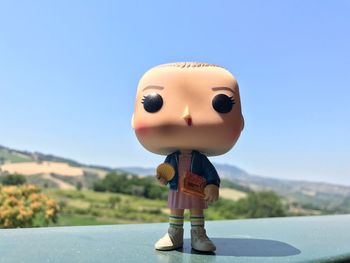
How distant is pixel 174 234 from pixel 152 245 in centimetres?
12

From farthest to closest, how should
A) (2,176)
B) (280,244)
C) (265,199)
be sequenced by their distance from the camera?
(265,199) → (2,176) → (280,244)

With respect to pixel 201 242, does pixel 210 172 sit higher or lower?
higher

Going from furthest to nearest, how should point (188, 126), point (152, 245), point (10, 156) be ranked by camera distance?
1. point (10, 156)
2. point (152, 245)
3. point (188, 126)

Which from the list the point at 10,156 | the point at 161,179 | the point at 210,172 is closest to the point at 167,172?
the point at 161,179

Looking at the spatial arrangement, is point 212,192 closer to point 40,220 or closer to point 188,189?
point 188,189

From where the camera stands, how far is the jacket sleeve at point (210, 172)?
1635mm

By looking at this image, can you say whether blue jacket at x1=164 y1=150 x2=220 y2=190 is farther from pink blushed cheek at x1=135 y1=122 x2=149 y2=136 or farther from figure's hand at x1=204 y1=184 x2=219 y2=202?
pink blushed cheek at x1=135 y1=122 x2=149 y2=136

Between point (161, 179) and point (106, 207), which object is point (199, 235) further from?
point (106, 207)

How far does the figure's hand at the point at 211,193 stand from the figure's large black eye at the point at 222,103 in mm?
284

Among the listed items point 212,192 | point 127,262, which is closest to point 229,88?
point 212,192

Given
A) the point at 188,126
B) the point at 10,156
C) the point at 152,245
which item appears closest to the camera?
the point at 188,126

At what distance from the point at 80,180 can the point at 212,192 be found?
22599mm

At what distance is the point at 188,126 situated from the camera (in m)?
1.58

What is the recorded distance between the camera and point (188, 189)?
160 cm
